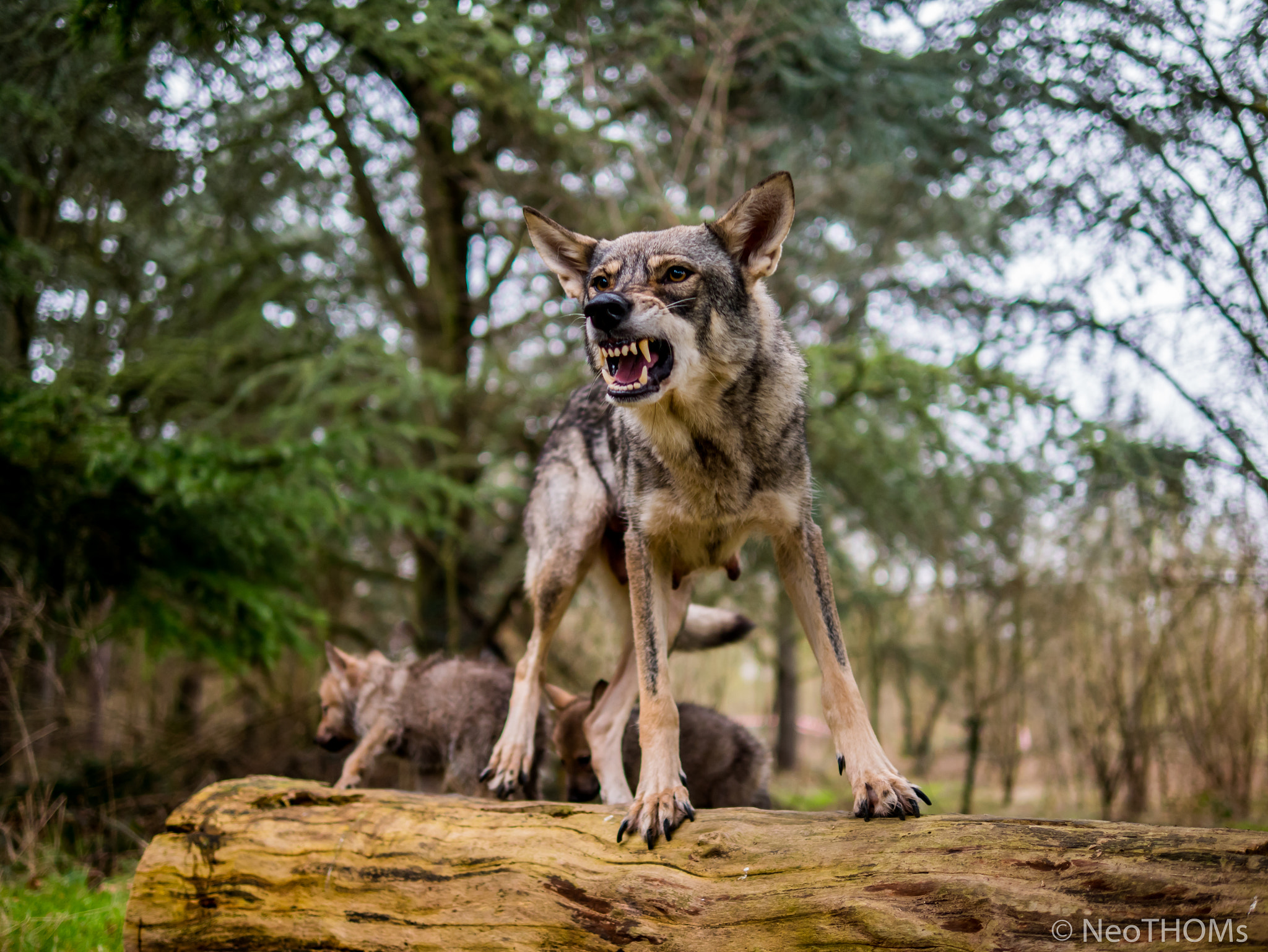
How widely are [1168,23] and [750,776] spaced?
19.0ft

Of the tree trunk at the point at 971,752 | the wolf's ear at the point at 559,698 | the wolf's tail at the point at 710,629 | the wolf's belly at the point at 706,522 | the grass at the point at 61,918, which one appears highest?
the wolf's belly at the point at 706,522

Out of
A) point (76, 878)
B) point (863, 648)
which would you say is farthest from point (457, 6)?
point (863, 648)

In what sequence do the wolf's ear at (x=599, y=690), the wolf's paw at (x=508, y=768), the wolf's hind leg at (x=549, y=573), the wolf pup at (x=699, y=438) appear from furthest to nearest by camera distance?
the wolf's ear at (x=599, y=690) < the wolf's hind leg at (x=549, y=573) < the wolf's paw at (x=508, y=768) < the wolf pup at (x=699, y=438)

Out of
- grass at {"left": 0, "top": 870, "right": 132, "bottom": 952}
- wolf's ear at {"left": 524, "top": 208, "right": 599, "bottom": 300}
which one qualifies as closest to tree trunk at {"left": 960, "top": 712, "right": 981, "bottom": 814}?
wolf's ear at {"left": 524, "top": 208, "right": 599, "bottom": 300}

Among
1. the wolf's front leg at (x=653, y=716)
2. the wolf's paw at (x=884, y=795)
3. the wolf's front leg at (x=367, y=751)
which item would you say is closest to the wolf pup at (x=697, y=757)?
the wolf's front leg at (x=367, y=751)

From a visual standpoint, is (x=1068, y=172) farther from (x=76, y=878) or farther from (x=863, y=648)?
(x=76, y=878)

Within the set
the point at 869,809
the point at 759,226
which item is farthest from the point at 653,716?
the point at 759,226

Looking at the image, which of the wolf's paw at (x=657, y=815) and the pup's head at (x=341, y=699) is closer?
the wolf's paw at (x=657, y=815)

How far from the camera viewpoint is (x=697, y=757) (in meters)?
5.16

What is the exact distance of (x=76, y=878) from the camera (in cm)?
488

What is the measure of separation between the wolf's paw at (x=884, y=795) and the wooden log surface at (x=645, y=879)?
0.26 feet

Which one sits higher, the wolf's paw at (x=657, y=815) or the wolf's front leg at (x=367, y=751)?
the wolf's paw at (x=657, y=815)

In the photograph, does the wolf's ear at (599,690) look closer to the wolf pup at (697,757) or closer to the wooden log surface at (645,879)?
the wolf pup at (697,757)

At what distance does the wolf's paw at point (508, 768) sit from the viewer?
13.3ft
